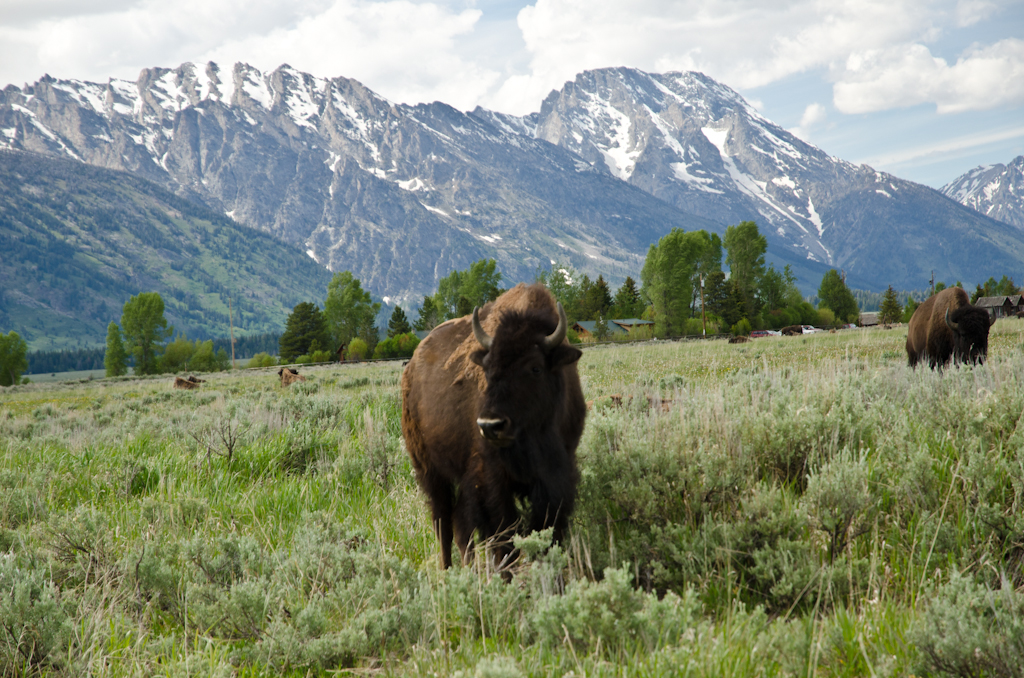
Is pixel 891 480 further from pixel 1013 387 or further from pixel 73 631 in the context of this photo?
pixel 73 631

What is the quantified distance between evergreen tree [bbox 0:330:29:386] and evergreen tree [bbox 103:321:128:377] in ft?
33.8

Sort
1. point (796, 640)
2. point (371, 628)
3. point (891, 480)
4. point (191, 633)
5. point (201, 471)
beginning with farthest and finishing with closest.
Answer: point (201, 471) < point (891, 480) < point (191, 633) < point (371, 628) < point (796, 640)

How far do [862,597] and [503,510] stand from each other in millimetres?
2147

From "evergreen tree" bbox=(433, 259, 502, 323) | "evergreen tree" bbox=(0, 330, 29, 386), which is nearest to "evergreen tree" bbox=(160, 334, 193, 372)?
"evergreen tree" bbox=(0, 330, 29, 386)

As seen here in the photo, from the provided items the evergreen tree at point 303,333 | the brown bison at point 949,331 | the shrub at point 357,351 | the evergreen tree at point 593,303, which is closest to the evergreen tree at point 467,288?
the shrub at point 357,351

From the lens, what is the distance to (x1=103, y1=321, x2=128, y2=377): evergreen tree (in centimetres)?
9138

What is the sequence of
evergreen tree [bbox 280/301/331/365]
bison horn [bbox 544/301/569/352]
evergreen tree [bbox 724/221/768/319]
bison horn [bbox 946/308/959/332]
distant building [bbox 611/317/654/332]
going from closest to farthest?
bison horn [bbox 544/301/569/352] → bison horn [bbox 946/308/959/332] → evergreen tree [bbox 724/221/768/319] → evergreen tree [bbox 280/301/331/365] → distant building [bbox 611/317/654/332]

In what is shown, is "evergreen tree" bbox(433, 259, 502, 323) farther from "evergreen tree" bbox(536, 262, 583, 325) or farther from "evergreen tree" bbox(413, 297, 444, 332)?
"evergreen tree" bbox(536, 262, 583, 325)

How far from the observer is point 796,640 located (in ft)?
7.73

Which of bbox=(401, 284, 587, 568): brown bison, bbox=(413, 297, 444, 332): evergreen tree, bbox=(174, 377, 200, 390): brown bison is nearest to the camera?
bbox=(401, 284, 587, 568): brown bison

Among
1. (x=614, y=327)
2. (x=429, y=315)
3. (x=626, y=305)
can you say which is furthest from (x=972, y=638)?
(x=626, y=305)

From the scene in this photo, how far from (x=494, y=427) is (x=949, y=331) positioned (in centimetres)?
1195

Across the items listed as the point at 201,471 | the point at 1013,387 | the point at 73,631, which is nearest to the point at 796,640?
the point at 73,631

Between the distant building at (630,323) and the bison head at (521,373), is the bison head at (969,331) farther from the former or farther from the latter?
the distant building at (630,323)
